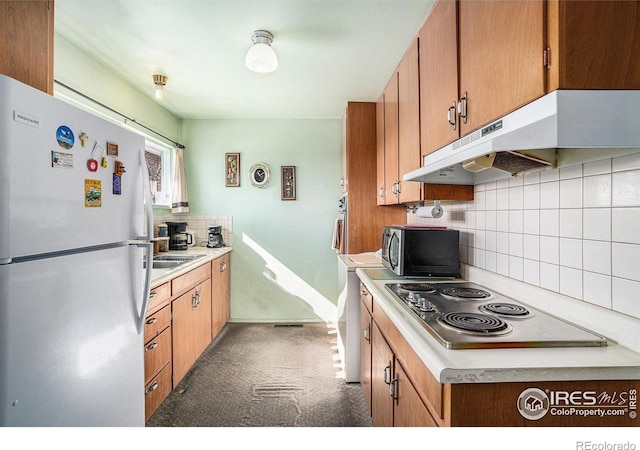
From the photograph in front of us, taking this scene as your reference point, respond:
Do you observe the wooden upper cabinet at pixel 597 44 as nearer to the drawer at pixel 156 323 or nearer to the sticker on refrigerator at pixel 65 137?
the sticker on refrigerator at pixel 65 137

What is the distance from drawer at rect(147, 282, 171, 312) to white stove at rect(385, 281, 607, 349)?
4.56 ft

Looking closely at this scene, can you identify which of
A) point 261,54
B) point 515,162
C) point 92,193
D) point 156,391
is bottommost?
point 156,391

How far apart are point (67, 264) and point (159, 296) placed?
0.94m

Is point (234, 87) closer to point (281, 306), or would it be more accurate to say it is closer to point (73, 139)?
point (73, 139)

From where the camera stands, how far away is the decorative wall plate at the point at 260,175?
11.9 ft

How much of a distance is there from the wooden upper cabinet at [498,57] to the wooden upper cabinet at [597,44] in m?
0.05

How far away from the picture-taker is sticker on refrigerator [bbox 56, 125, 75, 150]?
101 cm

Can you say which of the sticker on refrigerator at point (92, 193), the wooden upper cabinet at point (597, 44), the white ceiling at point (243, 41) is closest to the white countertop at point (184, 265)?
the sticker on refrigerator at point (92, 193)

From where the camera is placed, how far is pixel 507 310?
115cm

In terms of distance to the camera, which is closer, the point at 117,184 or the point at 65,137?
the point at 65,137

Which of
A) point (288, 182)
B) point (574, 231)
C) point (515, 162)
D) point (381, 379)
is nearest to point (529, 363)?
point (574, 231)

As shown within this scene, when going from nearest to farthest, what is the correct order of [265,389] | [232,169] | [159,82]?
[265,389] → [159,82] → [232,169]

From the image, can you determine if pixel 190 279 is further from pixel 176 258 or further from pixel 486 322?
pixel 486 322
